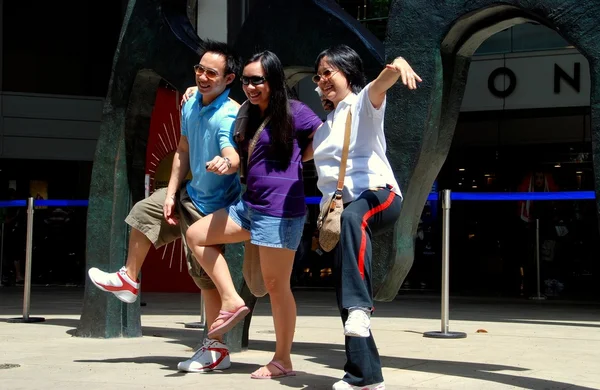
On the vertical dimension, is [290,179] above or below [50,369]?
above

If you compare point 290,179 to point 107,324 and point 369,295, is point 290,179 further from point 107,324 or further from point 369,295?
point 107,324

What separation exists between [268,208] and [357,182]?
23.4 inches

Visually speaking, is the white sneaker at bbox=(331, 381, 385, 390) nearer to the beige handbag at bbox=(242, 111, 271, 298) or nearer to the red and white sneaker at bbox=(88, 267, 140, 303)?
the beige handbag at bbox=(242, 111, 271, 298)

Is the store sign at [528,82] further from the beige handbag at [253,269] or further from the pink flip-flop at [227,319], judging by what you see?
the pink flip-flop at [227,319]

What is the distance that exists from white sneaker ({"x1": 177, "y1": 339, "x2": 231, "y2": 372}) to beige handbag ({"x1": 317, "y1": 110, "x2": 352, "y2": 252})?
1.32 metres

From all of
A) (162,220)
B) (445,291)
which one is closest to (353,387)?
(162,220)

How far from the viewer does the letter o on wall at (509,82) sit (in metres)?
15.2

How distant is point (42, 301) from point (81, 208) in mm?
5232

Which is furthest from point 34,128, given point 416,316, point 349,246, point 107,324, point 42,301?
point 349,246

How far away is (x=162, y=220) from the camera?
5.74m

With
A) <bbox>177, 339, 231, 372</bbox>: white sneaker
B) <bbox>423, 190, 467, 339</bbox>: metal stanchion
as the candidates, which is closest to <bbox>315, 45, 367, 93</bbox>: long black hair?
<bbox>177, 339, 231, 372</bbox>: white sneaker

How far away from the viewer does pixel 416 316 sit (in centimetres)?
1084

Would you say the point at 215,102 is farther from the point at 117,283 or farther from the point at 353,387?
the point at 353,387

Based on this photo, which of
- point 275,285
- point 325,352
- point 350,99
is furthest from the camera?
point 325,352
